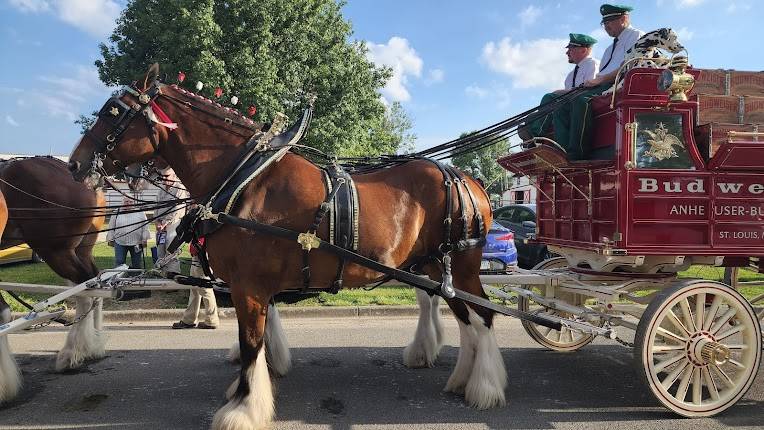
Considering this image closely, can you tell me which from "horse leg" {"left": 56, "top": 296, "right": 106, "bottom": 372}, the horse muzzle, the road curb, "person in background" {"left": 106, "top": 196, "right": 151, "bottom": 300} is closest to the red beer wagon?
the road curb

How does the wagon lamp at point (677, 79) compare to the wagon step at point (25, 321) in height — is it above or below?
above

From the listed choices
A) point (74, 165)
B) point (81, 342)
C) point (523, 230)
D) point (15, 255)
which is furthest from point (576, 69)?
point (15, 255)

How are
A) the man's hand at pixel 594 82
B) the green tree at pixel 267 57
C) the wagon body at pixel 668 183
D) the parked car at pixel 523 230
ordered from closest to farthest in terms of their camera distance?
1. the wagon body at pixel 668 183
2. the man's hand at pixel 594 82
3. the parked car at pixel 523 230
4. the green tree at pixel 267 57

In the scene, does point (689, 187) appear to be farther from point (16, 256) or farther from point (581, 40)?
point (16, 256)

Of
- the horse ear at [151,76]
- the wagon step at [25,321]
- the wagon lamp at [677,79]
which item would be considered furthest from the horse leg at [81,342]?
the wagon lamp at [677,79]

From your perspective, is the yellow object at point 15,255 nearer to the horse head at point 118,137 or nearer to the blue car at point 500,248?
the horse head at point 118,137

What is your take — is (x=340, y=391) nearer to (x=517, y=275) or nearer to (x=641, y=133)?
(x=517, y=275)

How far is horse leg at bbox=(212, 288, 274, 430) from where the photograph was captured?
10.7 feet

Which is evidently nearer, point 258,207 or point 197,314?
point 258,207

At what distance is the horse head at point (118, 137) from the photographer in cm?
338

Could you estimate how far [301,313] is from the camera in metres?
7.02

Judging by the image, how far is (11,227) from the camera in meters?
4.55

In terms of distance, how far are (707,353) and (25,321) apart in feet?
16.4

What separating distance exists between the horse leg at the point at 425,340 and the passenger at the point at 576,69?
1920mm
